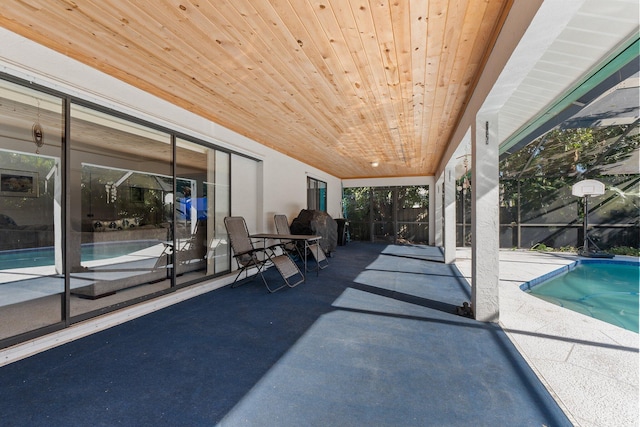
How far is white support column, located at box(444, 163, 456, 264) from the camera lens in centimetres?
611

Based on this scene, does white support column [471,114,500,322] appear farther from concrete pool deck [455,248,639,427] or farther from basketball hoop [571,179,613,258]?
basketball hoop [571,179,613,258]

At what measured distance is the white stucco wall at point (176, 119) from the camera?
2.21 meters

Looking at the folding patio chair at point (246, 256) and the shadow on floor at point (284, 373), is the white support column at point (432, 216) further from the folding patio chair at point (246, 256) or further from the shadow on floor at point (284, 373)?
the shadow on floor at point (284, 373)

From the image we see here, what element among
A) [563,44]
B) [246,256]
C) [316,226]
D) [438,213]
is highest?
[563,44]

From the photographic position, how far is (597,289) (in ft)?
16.2

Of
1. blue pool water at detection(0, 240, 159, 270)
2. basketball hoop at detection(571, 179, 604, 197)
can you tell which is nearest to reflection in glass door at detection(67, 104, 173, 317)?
blue pool water at detection(0, 240, 159, 270)

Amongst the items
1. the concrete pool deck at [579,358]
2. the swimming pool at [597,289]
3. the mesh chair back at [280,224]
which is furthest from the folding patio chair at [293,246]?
the swimming pool at [597,289]

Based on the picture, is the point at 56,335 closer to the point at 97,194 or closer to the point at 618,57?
the point at 97,194

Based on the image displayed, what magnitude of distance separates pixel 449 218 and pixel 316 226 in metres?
3.23

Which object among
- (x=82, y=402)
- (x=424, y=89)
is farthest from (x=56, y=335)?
(x=424, y=89)

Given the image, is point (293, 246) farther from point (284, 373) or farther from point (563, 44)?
point (563, 44)

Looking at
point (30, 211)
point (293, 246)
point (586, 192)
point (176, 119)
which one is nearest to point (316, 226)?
point (293, 246)

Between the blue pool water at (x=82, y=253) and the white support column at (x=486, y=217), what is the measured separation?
4375 millimetres

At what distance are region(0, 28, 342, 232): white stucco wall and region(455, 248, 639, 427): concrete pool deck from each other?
451 cm
